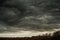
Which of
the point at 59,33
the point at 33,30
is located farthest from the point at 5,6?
A: the point at 59,33

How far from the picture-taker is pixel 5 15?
272 cm

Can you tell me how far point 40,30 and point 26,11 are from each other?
21.8 inches

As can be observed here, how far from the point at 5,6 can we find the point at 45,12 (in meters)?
0.84

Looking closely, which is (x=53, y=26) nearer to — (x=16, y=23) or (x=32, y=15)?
(x=32, y=15)

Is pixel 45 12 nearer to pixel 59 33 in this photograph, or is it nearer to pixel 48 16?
pixel 48 16

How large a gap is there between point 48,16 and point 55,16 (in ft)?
0.48

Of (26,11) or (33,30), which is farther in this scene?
(33,30)

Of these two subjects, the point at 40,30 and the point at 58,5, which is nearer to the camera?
the point at 58,5

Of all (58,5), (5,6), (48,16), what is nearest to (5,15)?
(5,6)

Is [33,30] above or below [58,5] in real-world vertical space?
below

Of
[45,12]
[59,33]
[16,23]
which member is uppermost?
[45,12]

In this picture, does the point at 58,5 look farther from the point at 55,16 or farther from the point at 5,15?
the point at 5,15

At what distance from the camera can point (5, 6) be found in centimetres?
264

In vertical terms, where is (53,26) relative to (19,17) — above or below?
below
